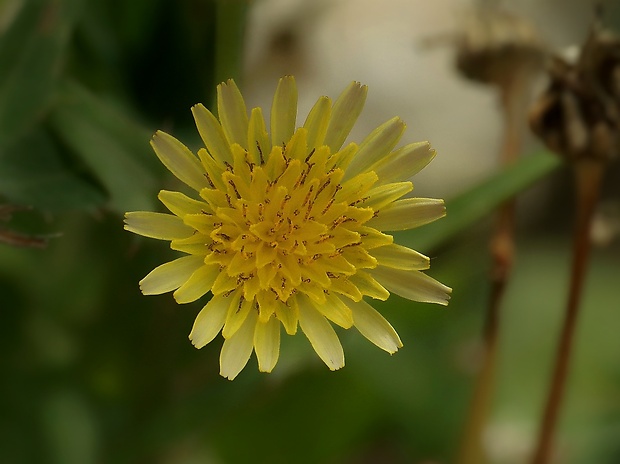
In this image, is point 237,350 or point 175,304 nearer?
point 237,350

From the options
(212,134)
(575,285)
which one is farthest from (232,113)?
(575,285)

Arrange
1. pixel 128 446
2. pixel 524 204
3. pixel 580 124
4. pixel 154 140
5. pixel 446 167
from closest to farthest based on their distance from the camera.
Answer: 1. pixel 154 140
2. pixel 580 124
3. pixel 128 446
4. pixel 446 167
5. pixel 524 204

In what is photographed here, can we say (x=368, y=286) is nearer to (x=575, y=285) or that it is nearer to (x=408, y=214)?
(x=408, y=214)

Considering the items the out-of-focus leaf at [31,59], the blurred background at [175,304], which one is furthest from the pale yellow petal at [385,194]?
the out-of-focus leaf at [31,59]

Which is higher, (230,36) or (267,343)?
(230,36)

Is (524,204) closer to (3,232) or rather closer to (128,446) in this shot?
(128,446)

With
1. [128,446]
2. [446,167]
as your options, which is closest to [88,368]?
[128,446]
